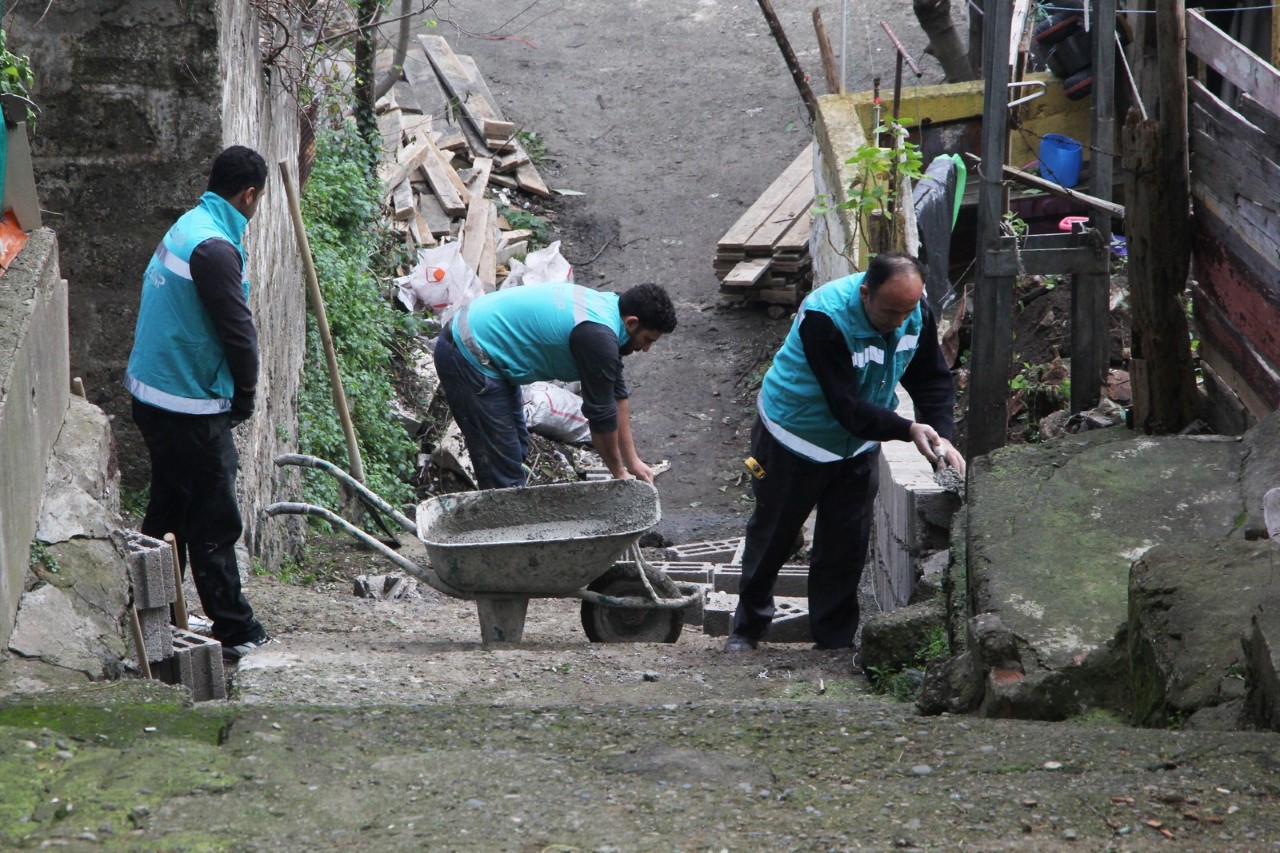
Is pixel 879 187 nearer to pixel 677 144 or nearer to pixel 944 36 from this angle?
pixel 944 36

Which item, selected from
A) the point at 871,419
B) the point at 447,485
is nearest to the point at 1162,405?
the point at 871,419

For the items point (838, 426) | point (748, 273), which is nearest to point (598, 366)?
point (838, 426)

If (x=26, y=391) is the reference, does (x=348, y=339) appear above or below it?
below

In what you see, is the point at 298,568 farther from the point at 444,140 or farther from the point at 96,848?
the point at 444,140

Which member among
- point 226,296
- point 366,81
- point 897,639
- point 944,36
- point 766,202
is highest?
point 944,36

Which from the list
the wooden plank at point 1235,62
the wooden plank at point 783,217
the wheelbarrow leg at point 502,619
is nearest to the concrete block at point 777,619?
the wheelbarrow leg at point 502,619

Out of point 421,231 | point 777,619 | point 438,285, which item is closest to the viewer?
point 777,619

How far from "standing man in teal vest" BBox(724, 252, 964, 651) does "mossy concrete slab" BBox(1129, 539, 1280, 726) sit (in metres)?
1.22

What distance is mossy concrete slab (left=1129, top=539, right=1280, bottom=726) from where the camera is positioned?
286 centimetres

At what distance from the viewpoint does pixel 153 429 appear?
470 centimetres

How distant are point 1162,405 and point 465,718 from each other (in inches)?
124

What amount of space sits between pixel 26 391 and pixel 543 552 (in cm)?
199

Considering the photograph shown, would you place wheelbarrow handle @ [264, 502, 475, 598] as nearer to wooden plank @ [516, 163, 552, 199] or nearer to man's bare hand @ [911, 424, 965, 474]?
man's bare hand @ [911, 424, 965, 474]

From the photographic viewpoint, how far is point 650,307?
5527 millimetres
